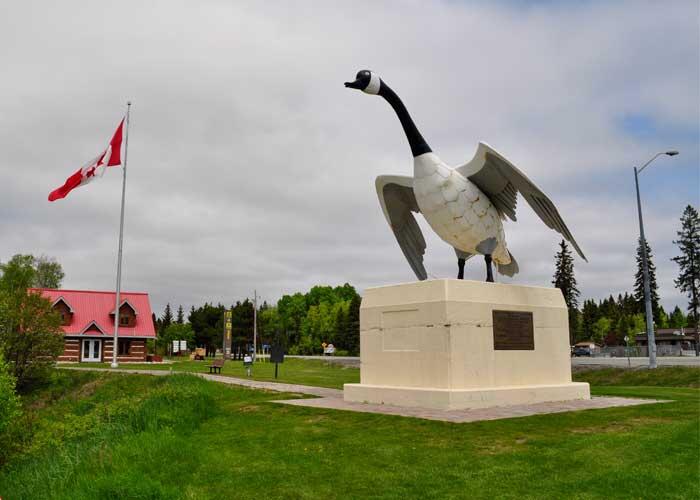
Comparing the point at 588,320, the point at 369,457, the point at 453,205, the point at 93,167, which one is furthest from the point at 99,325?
the point at 588,320

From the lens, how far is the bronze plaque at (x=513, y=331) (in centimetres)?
1309

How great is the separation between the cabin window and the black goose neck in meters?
36.4

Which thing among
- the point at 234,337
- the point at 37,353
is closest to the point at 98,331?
the point at 37,353

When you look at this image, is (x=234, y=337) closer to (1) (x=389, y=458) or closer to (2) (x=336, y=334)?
(2) (x=336, y=334)

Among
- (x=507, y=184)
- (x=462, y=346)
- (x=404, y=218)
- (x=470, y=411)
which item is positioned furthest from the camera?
(x=404, y=218)

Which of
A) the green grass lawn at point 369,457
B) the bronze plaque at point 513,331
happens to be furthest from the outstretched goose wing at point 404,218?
the green grass lawn at point 369,457

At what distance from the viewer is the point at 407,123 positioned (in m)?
13.5

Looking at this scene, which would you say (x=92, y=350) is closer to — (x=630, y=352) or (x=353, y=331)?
(x=353, y=331)

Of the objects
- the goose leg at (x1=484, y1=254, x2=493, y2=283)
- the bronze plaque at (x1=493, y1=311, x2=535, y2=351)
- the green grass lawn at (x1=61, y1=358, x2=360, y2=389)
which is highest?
the goose leg at (x1=484, y1=254, x2=493, y2=283)

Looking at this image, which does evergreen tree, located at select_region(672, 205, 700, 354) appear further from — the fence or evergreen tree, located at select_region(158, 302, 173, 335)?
evergreen tree, located at select_region(158, 302, 173, 335)

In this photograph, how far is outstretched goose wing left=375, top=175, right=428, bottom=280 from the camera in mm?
14969

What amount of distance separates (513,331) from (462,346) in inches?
71.9

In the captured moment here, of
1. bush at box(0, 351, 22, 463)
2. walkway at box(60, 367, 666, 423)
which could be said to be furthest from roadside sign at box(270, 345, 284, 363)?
bush at box(0, 351, 22, 463)

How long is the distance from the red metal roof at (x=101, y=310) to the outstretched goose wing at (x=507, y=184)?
35723 mm
